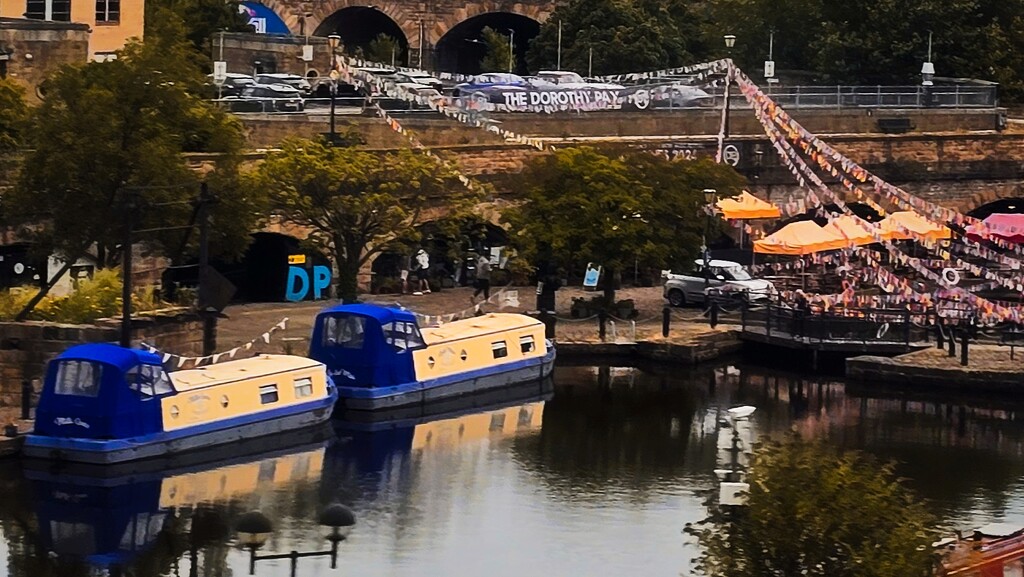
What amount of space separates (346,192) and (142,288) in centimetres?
777

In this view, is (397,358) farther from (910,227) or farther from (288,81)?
(288,81)

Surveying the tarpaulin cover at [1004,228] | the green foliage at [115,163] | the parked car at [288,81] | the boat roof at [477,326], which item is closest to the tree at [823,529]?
the green foliage at [115,163]

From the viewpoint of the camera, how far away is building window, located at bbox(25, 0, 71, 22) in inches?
3255

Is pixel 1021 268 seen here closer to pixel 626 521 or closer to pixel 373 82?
pixel 373 82

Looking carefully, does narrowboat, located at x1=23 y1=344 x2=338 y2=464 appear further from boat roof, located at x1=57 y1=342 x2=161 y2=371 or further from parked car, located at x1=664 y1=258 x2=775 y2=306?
parked car, located at x1=664 y1=258 x2=775 y2=306

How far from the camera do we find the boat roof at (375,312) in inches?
2163

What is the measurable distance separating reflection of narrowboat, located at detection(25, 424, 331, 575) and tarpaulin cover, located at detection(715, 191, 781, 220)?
24.4m

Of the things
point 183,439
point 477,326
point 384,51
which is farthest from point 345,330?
point 384,51

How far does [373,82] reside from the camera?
2928 inches

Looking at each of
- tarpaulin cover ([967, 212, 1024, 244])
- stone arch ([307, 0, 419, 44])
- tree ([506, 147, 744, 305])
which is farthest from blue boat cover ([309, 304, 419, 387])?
stone arch ([307, 0, 419, 44])

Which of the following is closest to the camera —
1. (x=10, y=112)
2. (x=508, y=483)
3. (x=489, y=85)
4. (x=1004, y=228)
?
(x=508, y=483)

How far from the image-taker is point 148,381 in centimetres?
4778

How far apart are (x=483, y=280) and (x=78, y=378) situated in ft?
70.8

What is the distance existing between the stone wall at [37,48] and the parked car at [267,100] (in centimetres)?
460
